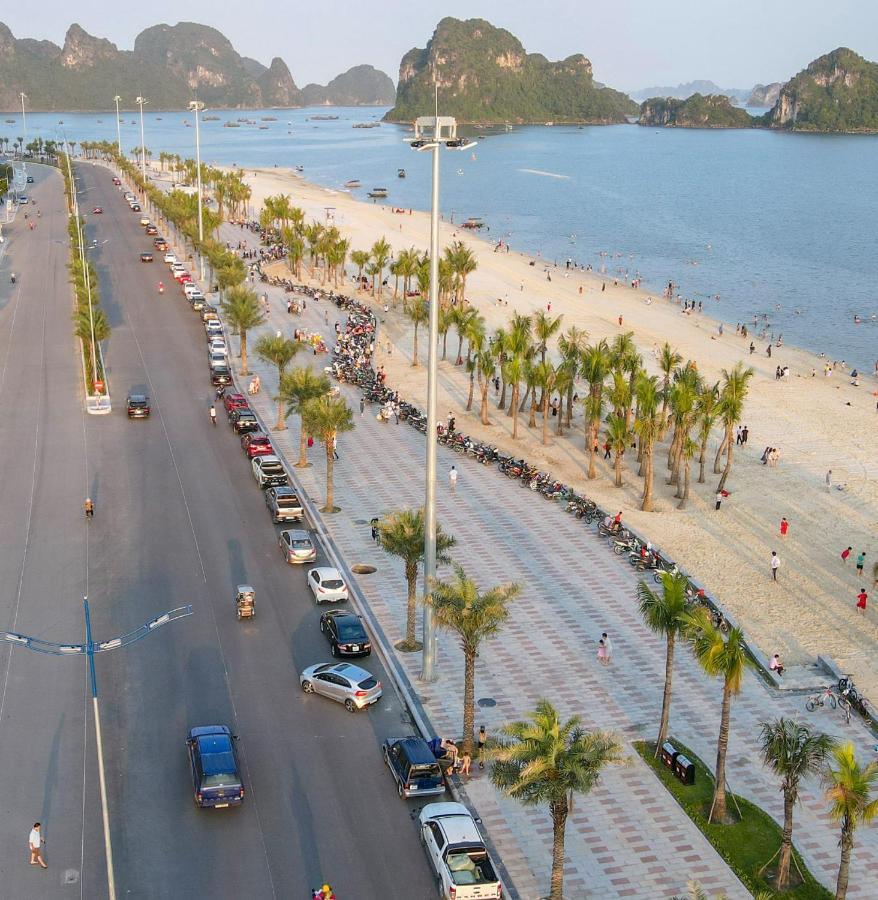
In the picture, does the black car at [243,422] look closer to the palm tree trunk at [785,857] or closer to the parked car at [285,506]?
the parked car at [285,506]

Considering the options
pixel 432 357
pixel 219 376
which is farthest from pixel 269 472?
pixel 432 357

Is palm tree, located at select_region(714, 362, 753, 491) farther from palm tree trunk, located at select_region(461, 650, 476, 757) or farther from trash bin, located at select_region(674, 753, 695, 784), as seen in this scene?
palm tree trunk, located at select_region(461, 650, 476, 757)

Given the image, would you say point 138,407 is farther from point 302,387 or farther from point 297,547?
point 297,547

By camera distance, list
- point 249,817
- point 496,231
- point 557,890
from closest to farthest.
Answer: point 557,890, point 249,817, point 496,231

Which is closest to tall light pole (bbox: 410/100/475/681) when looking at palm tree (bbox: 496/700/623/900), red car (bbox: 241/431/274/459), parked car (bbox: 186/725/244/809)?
parked car (bbox: 186/725/244/809)

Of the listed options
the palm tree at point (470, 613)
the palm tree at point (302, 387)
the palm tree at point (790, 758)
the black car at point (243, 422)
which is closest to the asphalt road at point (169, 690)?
the black car at point (243, 422)

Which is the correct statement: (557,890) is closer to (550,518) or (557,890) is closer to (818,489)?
(550,518)

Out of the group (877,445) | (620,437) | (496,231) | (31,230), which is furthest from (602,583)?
(496,231)
